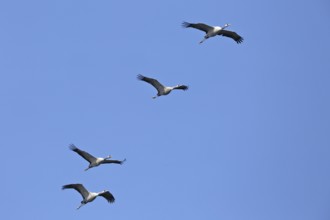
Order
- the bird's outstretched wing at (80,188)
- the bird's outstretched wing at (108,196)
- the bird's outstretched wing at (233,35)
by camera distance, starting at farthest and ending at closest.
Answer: the bird's outstretched wing at (233,35)
the bird's outstretched wing at (108,196)
the bird's outstretched wing at (80,188)

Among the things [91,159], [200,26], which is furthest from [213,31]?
[91,159]

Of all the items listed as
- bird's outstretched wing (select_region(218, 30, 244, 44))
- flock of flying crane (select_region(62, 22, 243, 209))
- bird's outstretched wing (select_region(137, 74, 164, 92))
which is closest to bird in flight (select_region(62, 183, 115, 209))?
flock of flying crane (select_region(62, 22, 243, 209))

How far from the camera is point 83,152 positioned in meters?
70.6

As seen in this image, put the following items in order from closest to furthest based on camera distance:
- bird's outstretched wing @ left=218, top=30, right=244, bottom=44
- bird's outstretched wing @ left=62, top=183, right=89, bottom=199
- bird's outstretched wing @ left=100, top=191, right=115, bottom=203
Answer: bird's outstretched wing @ left=62, top=183, right=89, bottom=199 → bird's outstretched wing @ left=100, top=191, right=115, bottom=203 → bird's outstretched wing @ left=218, top=30, right=244, bottom=44

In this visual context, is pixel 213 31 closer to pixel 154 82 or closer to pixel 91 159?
pixel 154 82

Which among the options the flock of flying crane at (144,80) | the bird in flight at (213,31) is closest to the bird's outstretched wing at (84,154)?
the flock of flying crane at (144,80)

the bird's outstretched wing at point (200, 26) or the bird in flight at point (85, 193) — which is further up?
the bird's outstretched wing at point (200, 26)

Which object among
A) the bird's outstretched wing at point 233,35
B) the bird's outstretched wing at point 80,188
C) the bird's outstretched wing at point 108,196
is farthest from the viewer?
the bird's outstretched wing at point 233,35

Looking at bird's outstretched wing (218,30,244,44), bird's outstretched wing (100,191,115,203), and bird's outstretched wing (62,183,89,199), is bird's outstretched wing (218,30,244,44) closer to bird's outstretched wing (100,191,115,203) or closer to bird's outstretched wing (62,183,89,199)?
bird's outstretched wing (100,191,115,203)

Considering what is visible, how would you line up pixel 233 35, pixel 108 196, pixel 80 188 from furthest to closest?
1. pixel 233 35
2. pixel 108 196
3. pixel 80 188

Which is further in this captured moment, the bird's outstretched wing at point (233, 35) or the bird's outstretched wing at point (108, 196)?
the bird's outstretched wing at point (233, 35)

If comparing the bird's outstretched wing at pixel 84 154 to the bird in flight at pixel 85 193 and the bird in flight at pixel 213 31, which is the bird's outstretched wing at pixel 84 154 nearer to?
the bird in flight at pixel 85 193

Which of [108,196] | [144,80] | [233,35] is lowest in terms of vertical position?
[108,196]

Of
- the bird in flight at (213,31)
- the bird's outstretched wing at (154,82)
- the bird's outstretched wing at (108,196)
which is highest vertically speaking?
the bird in flight at (213,31)
